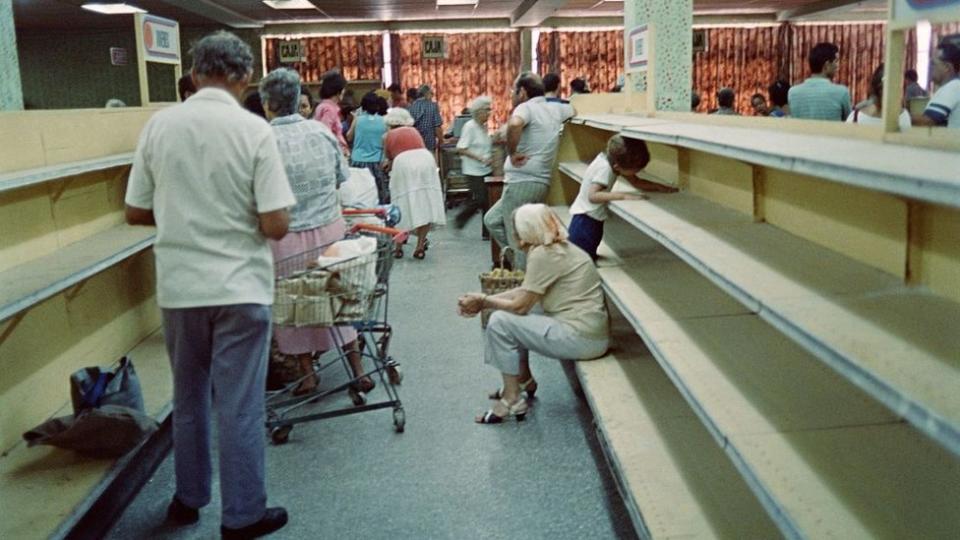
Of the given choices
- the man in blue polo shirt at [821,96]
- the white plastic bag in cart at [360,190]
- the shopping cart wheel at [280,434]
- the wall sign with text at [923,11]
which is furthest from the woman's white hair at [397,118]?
the wall sign with text at [923,11]

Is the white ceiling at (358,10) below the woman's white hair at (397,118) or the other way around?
the other way around

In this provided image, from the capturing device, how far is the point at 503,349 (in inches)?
186

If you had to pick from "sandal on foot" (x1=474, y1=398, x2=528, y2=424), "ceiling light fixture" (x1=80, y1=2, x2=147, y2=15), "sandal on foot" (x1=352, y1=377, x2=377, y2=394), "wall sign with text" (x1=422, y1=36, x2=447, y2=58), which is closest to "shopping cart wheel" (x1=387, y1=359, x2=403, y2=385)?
"sandal on foot" (x1=352, y1=377, x2=377, y2=394)

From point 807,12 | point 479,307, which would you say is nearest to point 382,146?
point 479,307

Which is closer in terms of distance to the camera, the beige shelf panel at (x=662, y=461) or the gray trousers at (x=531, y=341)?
the beige shelf panel at (x=662, y=461)

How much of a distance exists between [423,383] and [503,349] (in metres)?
0.97

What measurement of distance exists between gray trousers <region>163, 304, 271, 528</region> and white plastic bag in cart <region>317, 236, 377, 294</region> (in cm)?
73

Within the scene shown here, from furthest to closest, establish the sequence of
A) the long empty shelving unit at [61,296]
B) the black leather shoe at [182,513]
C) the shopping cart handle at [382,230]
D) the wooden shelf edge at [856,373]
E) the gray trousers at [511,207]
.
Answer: the gray trousers at [511,207]
the shopping cart handle at [382,230]
the black leather shoe at [182,513]
the long empty shelving unit at [61,296]
the wooden shelf edge at [856,373]

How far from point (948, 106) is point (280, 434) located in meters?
4.41

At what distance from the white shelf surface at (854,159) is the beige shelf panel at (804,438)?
771 mm

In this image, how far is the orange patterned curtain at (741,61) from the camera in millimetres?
17938

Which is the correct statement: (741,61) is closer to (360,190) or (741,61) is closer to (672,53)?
(672,53)

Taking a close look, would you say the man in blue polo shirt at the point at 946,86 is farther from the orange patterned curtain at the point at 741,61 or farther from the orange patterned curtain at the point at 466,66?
the orange patterned curtain at the point at 466,66

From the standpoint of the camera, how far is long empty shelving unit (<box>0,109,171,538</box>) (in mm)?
3492
